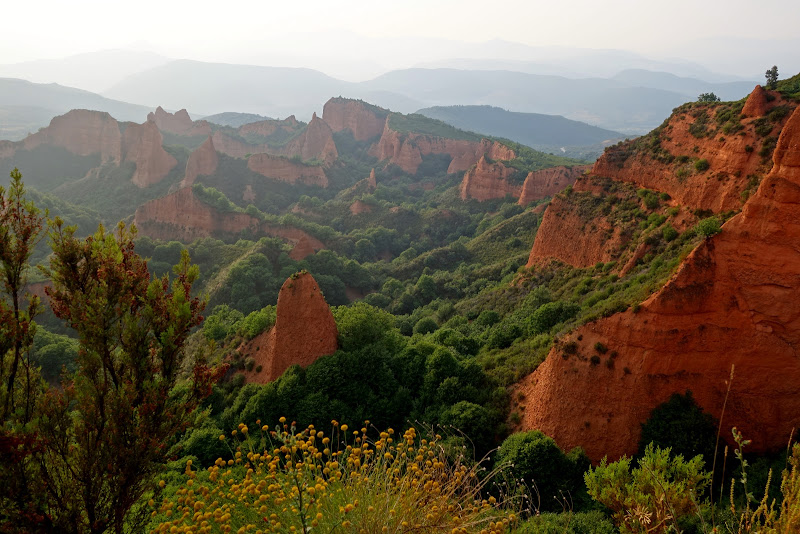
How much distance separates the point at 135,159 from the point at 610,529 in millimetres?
97548

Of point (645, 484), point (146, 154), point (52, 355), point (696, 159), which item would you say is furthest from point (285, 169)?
point (645, 484)

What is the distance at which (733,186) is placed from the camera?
2248 cm

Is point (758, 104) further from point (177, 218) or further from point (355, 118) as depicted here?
point (355, 118)

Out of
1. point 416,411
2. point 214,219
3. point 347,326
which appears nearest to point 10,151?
point 214,219

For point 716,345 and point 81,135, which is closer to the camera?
point 716,345

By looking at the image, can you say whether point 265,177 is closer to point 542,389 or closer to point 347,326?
point 347,326

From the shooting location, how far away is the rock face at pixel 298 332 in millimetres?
22422

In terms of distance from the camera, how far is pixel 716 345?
52.7 feet

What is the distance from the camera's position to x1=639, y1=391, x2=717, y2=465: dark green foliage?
15.5 metres

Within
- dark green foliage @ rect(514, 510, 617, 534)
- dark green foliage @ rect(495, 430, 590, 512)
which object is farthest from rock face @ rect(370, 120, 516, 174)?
dark green foliage @ rect(514, 510, 617, 534)

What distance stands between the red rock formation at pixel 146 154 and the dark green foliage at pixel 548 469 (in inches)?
3451

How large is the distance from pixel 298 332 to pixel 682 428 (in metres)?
16.5

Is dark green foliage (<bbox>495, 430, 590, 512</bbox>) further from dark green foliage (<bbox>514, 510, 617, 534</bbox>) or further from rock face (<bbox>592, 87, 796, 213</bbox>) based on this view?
rock face (<bbox>592, 87, 796, 213</bbox>)

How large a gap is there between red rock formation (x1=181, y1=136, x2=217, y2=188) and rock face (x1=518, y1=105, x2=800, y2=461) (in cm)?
8016
